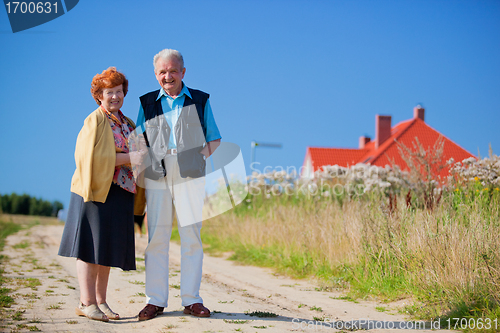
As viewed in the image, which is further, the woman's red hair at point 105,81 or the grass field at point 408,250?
the grass field at point 408,250

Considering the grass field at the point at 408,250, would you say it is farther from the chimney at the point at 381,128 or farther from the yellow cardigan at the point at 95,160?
the chimney at the point at 381,128

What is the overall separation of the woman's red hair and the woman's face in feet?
0.12

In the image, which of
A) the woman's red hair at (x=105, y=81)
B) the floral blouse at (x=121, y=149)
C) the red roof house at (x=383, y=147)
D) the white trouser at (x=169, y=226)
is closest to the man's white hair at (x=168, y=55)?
the woman's red hair at (x=105, y=81)

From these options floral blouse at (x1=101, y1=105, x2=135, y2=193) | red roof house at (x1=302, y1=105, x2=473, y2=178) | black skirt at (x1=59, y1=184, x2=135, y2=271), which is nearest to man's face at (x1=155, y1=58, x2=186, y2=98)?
floral blouse at (x1=101, y1=105, x2=135, y2=193)

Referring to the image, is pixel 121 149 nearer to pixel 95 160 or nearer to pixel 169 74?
pixel 95 160

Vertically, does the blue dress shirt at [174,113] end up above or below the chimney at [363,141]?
below

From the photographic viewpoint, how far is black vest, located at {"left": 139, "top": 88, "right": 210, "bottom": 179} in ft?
12.5

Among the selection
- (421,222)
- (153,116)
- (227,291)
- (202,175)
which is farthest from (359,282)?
(153,116)

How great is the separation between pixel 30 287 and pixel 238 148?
3.04 metres

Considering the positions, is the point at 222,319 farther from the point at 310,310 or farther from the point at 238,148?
the point at 238,148

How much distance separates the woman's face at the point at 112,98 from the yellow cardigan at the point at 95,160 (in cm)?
18

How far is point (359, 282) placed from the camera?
5.48 metres

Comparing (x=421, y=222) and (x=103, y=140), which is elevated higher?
(x=103, y=140)

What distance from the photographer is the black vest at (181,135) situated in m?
3.80
